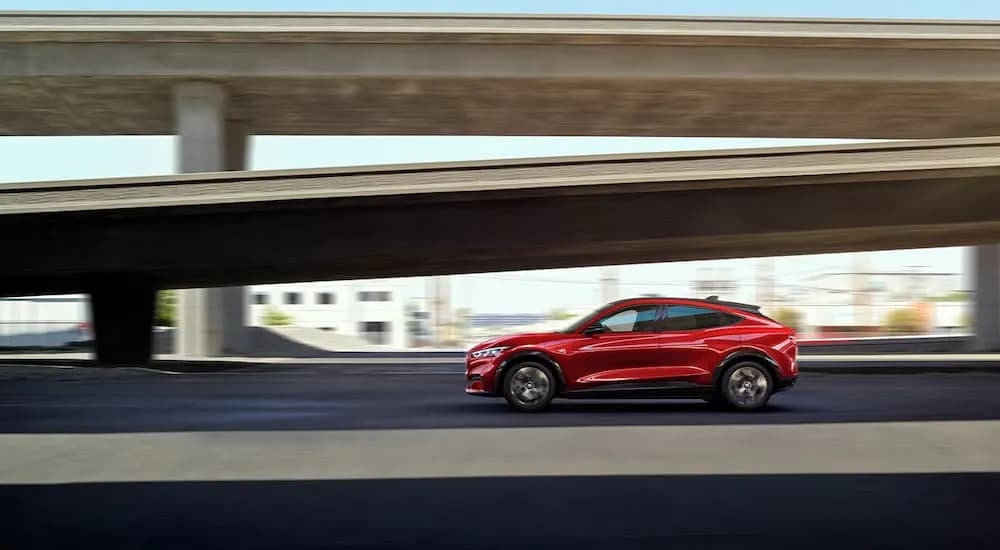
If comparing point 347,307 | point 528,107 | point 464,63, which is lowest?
point 347,307

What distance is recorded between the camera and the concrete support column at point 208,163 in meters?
28.8

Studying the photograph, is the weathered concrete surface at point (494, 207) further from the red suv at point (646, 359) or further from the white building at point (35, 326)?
the white building at point (35, 326)

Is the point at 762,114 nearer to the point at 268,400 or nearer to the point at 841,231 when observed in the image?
the point at 841,231

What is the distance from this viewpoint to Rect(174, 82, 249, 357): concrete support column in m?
28.8

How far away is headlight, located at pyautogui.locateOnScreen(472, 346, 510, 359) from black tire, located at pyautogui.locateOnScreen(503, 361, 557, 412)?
26 centimetres

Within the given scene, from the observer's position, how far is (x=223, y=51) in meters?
28.3

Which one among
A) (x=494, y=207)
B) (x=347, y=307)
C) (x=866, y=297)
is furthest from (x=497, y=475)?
(x=347, y=307)

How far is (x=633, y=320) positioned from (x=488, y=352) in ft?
5.98

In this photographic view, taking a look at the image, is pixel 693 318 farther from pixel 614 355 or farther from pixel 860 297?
pixel 860 297

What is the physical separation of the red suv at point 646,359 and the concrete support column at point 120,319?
1407 cm

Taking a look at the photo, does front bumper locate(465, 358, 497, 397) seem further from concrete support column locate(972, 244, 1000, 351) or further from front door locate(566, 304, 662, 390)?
concrete support column locate(972, 244, 1000, 351)

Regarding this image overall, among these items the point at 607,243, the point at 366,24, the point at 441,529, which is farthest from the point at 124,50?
the point at 441,529

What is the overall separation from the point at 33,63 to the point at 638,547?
91.2ft

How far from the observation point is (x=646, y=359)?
11.8m
